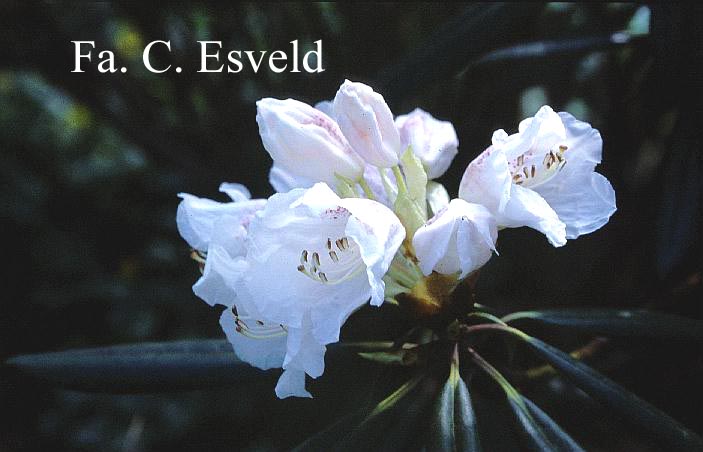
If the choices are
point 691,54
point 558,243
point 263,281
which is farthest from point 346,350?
point 691,54

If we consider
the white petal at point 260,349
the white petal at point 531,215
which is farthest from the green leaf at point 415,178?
the white petal at point 260,349

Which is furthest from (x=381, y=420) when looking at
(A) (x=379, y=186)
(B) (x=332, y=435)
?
(A) (x=379, y=186)

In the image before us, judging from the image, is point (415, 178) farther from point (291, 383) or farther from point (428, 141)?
point (291, 383)

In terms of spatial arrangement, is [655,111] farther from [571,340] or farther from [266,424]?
[266,424]

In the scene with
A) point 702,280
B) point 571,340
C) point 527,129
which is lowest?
point 571,340

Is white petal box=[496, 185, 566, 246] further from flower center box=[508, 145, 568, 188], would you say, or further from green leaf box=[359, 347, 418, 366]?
green leaf box=[359, 347, 418, 366]
